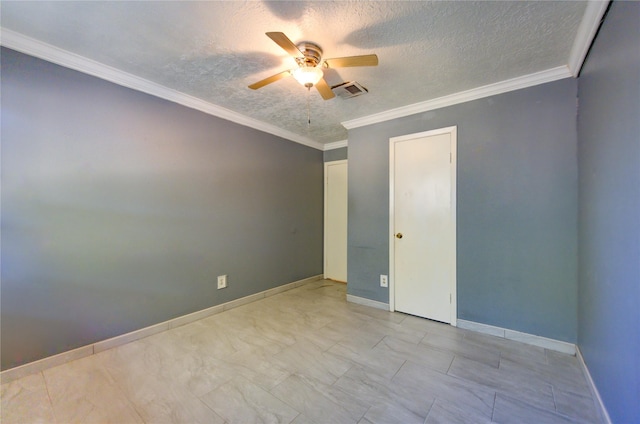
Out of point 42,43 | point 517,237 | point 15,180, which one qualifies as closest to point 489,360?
point 517,237

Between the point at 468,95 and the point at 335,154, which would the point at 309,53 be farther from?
→ the point at 335,154

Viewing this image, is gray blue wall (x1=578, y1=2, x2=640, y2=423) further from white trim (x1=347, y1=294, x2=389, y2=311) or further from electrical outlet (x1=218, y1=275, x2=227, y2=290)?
electrical outlet (x1=218, y1=275, x2=227, y2=290)

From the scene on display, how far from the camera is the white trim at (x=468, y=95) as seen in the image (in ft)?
7.32

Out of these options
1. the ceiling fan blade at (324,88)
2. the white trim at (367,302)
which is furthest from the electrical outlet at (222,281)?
the ceiling fan blade at (324,88)

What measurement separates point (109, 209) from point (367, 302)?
3023 millimetres

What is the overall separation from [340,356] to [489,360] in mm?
1228

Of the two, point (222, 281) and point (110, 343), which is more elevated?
point (222, 281)

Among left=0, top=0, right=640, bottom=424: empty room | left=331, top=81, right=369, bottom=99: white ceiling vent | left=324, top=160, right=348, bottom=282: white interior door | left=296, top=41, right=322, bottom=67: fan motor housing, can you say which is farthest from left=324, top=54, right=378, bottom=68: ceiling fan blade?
left=324, top=160, right=348, bottom=282: white interior door

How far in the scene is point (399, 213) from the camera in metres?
3.12

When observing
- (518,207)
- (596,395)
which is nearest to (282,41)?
(518,207)

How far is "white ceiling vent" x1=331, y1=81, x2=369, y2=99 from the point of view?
2455mm

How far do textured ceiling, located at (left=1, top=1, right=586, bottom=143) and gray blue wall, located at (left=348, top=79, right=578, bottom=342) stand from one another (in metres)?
0.35

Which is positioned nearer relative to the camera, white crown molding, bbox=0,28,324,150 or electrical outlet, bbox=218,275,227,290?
white crown molding, bbox=0,28,324,150

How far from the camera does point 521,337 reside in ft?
7.71
